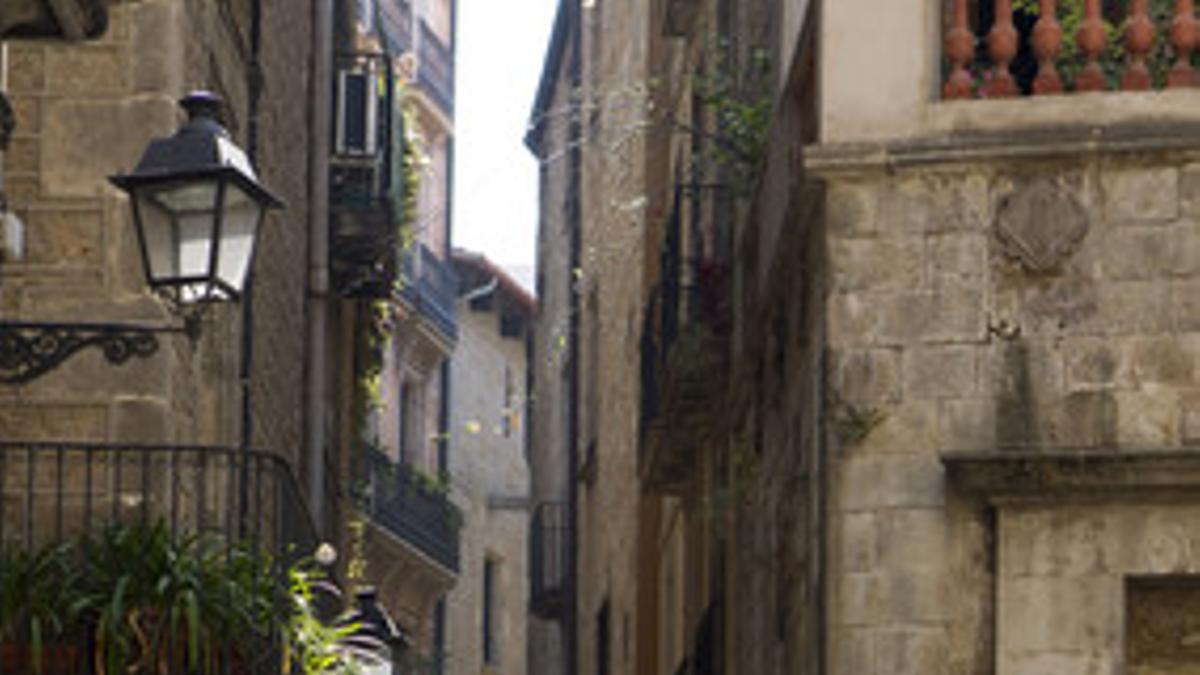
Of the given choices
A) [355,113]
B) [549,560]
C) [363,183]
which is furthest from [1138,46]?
[549,560]

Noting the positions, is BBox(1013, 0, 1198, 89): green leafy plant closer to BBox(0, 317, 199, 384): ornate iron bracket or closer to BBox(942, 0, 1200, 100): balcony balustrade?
BBox(942, 0, 1200, 100): balcony balustrade

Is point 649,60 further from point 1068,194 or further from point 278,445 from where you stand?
point 1068,194

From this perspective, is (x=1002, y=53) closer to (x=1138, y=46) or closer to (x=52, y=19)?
(x=1138, y=46)

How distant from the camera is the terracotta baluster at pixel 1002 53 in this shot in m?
15.3

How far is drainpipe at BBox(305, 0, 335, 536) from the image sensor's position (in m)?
24.5

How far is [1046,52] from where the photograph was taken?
602 inches

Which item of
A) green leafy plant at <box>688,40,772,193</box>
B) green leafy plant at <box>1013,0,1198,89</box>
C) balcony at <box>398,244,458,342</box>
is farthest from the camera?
balcony at <box>398,244,458,342</box>

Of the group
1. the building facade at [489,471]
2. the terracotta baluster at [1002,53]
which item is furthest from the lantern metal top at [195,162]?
the building facade at [489,471]

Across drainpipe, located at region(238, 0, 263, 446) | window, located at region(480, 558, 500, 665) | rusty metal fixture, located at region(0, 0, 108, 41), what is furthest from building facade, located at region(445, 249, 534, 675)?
rusty metal fixture, located at region(0, 0, 108, 41)

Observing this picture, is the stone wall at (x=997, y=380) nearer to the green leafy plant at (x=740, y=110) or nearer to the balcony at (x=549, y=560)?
the green leafy plant at (x=740, y=110)

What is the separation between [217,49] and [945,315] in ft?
12.7

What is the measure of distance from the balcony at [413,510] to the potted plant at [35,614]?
22137 mm

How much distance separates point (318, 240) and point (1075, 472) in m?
10.7

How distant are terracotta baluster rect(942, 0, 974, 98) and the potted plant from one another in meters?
3.84
